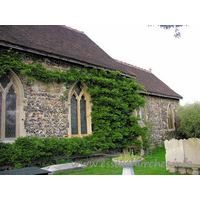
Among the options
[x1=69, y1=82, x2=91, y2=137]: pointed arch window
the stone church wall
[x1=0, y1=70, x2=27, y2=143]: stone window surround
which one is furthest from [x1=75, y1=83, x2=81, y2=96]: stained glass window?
[x1=0, y1=70, x2=27, y2=143]: stone window surround

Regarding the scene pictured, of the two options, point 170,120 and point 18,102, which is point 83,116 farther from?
point 170,120

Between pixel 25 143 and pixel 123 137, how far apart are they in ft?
18.1

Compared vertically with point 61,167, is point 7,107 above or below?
above

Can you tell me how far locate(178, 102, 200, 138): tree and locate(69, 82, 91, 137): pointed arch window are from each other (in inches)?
375

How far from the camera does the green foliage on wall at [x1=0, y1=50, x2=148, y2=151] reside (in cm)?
822

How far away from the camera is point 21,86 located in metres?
7.70

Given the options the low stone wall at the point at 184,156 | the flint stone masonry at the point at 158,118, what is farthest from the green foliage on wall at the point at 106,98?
the flint stone masonry at the point at 158,118

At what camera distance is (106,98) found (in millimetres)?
10023

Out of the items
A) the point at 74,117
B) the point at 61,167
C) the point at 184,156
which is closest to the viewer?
the point at 184,156

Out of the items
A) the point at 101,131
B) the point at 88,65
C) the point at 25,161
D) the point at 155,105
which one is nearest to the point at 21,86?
the point at 25,161

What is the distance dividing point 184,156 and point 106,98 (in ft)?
15.9

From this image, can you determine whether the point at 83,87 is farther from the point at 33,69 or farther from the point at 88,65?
the point at 33,69

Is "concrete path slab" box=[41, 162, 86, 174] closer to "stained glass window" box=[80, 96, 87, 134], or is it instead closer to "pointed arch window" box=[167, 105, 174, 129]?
"stained glass window" box=[80, 96, 87, 134]

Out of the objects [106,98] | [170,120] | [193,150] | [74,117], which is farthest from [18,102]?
[170,120]
